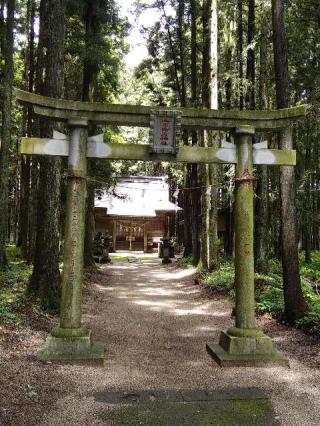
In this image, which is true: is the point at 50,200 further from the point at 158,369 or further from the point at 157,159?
the point at 158,369

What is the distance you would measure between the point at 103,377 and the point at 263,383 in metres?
2.11

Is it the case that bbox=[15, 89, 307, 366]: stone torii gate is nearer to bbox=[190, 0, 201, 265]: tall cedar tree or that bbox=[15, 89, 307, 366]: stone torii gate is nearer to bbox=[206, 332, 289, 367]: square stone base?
bbox=[206, 332, 289, 367]: square stone base

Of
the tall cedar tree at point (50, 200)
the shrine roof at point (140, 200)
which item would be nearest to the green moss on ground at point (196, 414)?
the tall cedar tree at point (50, 200)

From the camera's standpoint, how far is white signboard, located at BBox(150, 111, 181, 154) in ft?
22.3

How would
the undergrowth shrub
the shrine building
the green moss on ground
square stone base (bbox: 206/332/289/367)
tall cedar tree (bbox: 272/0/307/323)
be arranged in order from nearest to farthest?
the green moss on ground < square stone base (bbox: 206/332/289/367) < the undergrowth shrub < tall cedar tree (bbox: 272/0/307/323) < the shrine building

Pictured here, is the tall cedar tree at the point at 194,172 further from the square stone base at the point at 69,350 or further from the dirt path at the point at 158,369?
the square stone base at the point at 69,350

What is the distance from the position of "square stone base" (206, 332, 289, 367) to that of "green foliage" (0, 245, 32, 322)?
3.65m

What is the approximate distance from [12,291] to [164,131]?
5656 mm

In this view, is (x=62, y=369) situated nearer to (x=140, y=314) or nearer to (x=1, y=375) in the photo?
(x=1, y=375)

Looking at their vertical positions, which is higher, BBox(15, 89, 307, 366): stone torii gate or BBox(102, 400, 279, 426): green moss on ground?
BBox(15, 89, 307, 366): stone torii gate

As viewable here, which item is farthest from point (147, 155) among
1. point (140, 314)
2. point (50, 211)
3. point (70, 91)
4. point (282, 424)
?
point (70, 91)

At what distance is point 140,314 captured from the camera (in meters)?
10.6

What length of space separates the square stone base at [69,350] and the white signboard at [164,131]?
313cm

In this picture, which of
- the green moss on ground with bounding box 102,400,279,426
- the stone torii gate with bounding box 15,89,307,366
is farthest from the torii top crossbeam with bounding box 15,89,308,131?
the green moss on ground with bounding box 102,400,279,426
